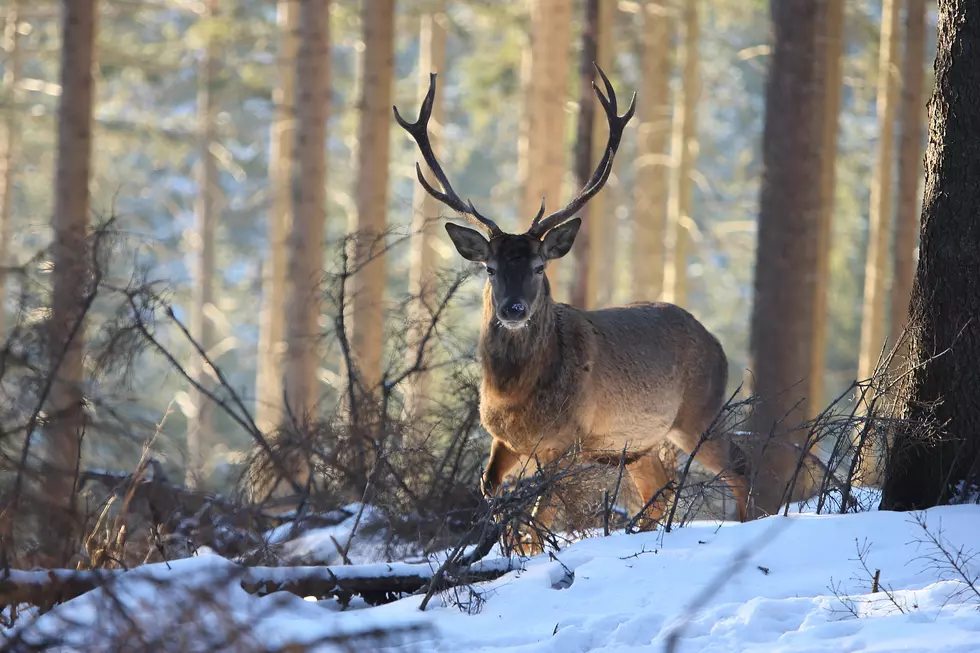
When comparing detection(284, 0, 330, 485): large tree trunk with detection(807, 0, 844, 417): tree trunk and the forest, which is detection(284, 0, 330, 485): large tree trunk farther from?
detection(807, 0, 844, 417): tree trunk

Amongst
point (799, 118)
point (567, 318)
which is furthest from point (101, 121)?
point (567, 318)

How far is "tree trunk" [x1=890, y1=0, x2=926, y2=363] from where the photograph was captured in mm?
17562

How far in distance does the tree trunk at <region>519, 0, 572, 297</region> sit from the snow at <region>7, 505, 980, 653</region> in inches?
397

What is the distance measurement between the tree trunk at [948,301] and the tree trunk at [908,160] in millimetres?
11575

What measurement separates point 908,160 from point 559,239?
1197 cm

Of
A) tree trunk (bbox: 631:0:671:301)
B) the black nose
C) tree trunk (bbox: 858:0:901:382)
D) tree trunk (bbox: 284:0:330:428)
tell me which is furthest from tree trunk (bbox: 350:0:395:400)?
tree trunk (bbox: 858:0:901:382)

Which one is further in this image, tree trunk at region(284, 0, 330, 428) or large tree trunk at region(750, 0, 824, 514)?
tree trunk at region(284, 0, 330, 428)

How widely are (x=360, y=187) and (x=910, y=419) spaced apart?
35.5 ft

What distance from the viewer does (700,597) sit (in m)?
3.95

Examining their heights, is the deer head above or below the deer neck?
above

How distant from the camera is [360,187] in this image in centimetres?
1581

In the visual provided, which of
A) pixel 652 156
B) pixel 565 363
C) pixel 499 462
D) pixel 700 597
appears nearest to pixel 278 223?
pixel 652 156

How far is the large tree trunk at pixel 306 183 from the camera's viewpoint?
15055 millimetres

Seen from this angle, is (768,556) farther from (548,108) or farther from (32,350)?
(548,108)
